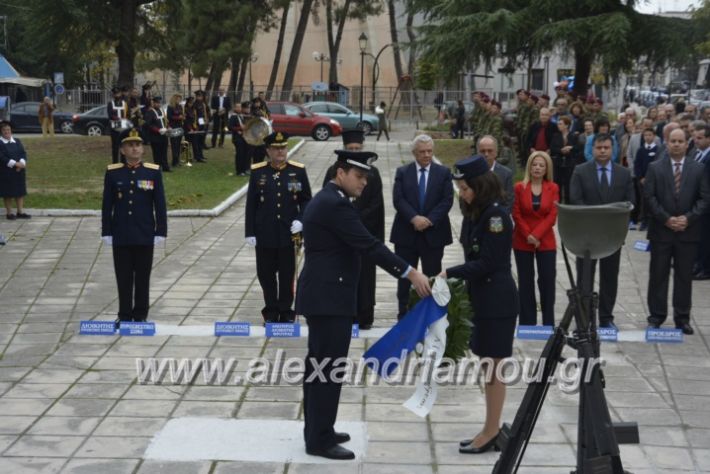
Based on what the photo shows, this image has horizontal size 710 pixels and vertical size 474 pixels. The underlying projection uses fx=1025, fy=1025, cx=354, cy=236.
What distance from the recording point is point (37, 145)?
100.0 feet

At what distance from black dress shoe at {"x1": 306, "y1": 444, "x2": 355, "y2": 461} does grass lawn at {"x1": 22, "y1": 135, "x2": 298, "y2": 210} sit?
12390mm

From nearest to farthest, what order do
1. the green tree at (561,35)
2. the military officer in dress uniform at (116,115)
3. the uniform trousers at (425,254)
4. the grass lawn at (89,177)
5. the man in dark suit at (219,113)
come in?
1. the uniform trousers at (425,254)
2. the grass lawn at (89,177)
3. the military officer in dress uniform at (116,115)
4. the green tree at (561,35)
5. the man in dark suit at (219,113)

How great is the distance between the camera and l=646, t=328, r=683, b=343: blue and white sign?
31.2 feet

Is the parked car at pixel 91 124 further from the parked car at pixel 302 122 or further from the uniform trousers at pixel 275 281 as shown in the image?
the uniform trousers at pixel 275 281

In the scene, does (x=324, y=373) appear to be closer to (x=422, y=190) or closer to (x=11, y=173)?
(x=422, y=190)

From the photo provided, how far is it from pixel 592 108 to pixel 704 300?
11.1 meters

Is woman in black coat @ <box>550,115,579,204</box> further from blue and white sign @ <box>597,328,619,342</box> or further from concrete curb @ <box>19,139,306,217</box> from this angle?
blue and white sign @ <box>597,328,619,342</box>

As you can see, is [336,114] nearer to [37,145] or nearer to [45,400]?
[37,145]

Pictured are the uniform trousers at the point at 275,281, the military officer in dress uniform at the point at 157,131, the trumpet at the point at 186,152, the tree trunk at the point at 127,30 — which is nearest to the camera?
A: the uniform trousers at the point at 275,281

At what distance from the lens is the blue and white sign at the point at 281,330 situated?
9625 millimetres

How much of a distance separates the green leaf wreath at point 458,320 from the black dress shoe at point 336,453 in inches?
34.7

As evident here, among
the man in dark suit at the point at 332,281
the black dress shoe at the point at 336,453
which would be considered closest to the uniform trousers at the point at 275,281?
the man in dark suit at the point at 332,281

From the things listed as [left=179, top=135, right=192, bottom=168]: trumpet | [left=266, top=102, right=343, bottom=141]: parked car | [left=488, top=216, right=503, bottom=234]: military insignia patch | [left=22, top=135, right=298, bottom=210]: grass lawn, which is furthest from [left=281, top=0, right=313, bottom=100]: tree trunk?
[left=488, top=216, right=503, bottom=234]: military insignia patch

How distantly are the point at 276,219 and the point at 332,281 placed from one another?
3845 mm
